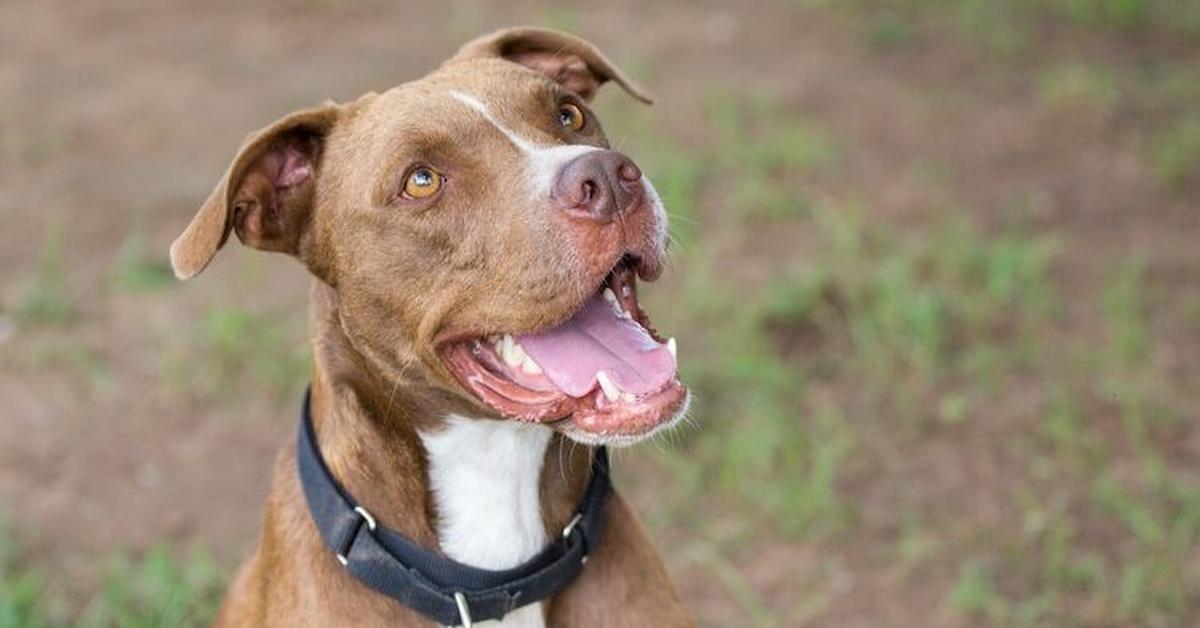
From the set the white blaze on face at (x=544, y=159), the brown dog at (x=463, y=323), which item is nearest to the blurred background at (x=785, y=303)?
the brown dog at (x=463, y=323)

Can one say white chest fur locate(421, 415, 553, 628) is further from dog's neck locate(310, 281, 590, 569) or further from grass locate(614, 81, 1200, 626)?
grass locate(614, 81, 1200, 626)

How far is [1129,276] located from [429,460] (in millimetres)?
4001

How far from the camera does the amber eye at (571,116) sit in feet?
13.8

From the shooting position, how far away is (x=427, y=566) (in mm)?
3936

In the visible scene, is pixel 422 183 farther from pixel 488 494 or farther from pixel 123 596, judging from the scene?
pixel 123 596

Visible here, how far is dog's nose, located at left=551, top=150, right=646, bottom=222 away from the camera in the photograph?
3.67 m

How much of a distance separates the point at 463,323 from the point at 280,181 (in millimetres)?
659

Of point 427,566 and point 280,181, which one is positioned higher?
point 280,181

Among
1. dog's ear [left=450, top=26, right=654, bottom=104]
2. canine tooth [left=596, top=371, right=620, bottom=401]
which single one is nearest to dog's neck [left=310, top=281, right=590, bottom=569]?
canine tooth [left=596, top=371, right=620, bottom=401]

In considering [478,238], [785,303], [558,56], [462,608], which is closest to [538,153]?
[478,238]

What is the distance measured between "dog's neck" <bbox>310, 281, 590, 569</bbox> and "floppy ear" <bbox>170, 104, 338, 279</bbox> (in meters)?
0.33

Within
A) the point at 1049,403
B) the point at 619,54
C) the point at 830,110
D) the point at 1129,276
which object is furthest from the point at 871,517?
the point at 619,54

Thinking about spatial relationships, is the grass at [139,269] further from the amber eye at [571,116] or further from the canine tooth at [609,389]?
the canine tooth at [609,389]

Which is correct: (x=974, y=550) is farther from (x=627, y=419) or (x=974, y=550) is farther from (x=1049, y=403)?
(x=627, y=419)
